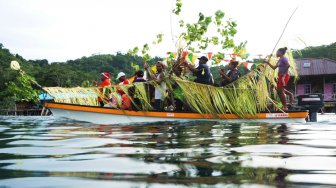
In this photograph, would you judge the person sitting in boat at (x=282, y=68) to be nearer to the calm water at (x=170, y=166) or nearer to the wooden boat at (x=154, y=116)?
the wooden boat at (x=154, y=116)

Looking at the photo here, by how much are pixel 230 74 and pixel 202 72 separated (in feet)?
2.62

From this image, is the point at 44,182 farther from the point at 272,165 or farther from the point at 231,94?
the point at 231,94

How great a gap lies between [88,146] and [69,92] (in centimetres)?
621

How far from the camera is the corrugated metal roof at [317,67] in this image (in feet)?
95.2

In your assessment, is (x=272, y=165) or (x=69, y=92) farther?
(x=69, y=92)

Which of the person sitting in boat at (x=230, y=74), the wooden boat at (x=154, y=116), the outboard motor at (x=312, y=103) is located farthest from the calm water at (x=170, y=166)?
the outboard motor at (x=312, y=103)

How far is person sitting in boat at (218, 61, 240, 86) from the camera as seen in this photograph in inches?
344

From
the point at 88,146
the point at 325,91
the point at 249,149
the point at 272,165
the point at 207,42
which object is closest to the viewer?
the point at 272,165

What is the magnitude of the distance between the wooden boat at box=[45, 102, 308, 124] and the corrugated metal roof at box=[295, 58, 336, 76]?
2228cm

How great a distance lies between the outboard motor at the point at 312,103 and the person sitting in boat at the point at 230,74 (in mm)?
1754

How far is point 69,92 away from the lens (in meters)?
9.56

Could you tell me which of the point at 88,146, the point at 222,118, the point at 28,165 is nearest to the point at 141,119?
the point at 222,118

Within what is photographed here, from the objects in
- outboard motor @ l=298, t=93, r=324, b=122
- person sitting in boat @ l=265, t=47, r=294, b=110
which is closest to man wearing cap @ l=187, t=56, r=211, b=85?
person sitting in boat @ l=265, t=47, r=294, b=110

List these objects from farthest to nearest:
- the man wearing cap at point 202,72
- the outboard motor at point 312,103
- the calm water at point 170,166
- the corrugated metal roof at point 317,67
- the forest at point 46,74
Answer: the forest at point 46,74, the corrugated metal roof at point 317,67, the outboard motor at point 312,103, the man wearing cap at point 202,72, the calm water at point 170,166
